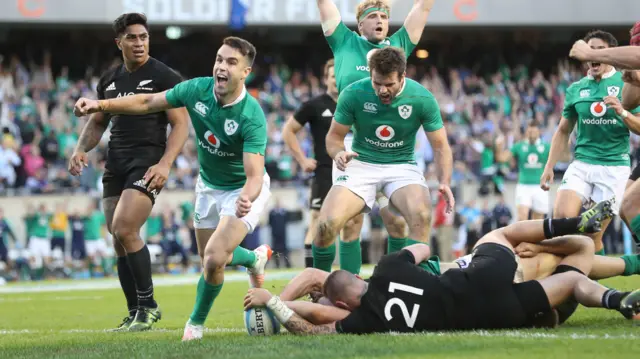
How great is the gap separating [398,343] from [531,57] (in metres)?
28.4

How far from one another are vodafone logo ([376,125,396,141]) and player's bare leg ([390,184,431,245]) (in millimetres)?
474

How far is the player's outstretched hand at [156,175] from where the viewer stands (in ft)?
28.5

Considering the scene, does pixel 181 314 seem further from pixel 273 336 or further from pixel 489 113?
pixel 489 113

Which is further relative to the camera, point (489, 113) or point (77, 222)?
point (489, 113)

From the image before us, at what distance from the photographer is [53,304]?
43.9ft

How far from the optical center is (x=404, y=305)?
6.75 metres

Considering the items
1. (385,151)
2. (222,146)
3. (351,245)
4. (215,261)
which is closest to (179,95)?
(222,146)

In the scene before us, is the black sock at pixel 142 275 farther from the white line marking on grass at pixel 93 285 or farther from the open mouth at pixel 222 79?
the white line marking on grass at pixel 93 285

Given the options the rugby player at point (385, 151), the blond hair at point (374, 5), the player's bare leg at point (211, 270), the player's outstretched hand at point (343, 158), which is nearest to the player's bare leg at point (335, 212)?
the rugby player at point (385, 151)

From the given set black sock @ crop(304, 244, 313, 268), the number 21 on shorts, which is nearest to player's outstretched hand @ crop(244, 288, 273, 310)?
the number 21 on shorts

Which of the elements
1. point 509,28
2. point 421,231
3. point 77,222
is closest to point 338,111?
point 421,231

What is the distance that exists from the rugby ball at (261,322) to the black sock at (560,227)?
7.02ft

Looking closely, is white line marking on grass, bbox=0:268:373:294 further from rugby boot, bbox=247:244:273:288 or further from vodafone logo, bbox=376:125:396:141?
vodafone logo, bbox=376:125:396:141

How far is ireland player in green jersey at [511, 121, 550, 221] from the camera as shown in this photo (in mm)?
19375
